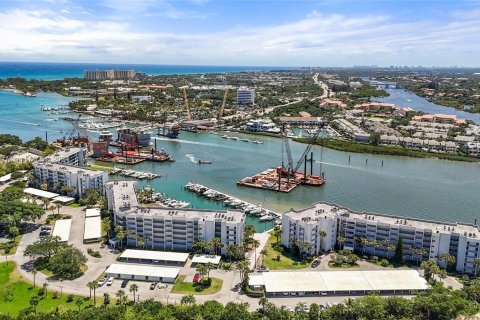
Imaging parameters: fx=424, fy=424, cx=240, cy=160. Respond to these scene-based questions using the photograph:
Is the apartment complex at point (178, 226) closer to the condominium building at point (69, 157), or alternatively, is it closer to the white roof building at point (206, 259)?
the white roof building at point (206, 259)

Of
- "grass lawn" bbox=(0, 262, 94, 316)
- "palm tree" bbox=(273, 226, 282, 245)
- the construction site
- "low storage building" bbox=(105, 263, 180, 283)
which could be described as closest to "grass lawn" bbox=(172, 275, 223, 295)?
"low storage building" bbox=(105, 263, 180, 283)

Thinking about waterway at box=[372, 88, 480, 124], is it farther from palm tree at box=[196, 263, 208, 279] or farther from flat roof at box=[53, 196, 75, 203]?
flat roof at box=[53, 196, 75, 203]

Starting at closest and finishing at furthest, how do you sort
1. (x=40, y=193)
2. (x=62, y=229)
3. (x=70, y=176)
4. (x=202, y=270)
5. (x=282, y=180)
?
(x=202, y=270) < (x=62, y=229) < (x=40, y=193) < (x=70, y=176) < (x=282, y=180)

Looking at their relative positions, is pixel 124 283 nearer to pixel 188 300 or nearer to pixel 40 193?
pixel 188 300

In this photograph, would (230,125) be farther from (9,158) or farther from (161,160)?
(9,158)

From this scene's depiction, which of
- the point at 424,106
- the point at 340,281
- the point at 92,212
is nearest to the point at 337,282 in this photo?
the point at 340,281

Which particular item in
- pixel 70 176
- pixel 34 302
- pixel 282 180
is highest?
pixel 70 176
